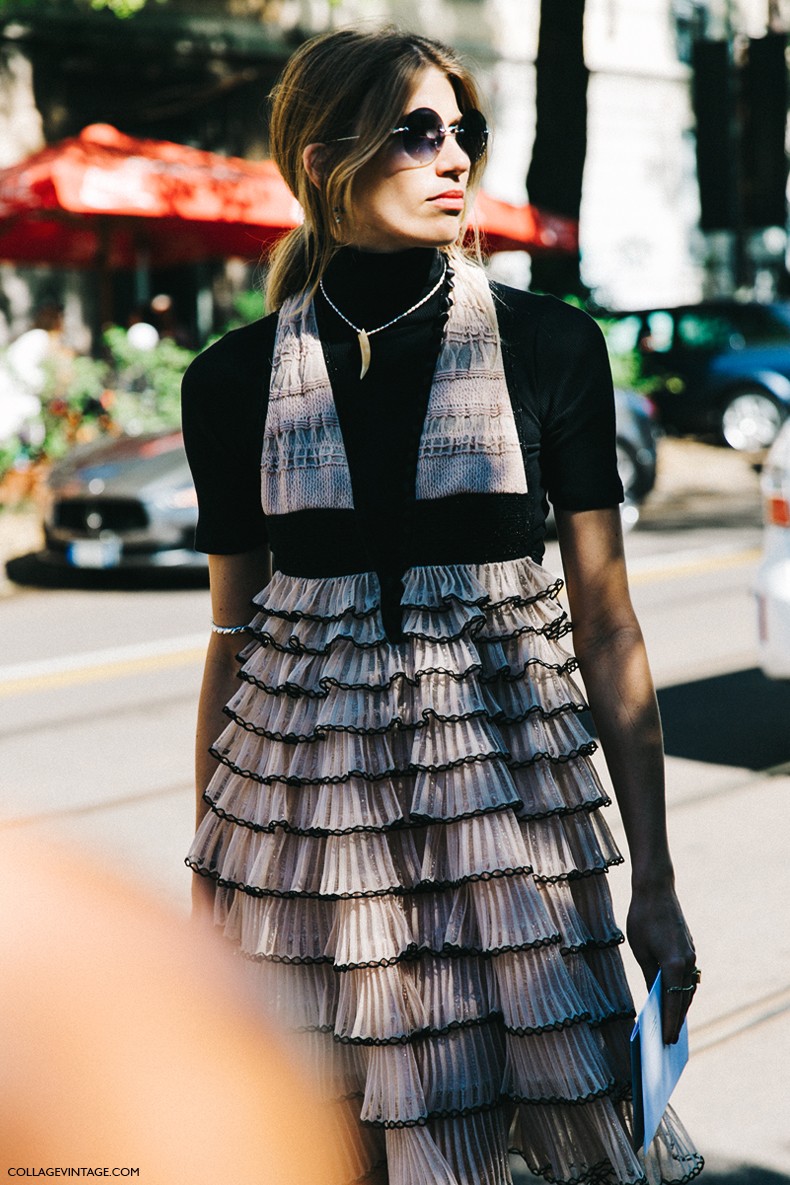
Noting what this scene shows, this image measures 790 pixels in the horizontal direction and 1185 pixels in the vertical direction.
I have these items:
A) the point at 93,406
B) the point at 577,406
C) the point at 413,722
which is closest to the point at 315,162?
the point at 577,406

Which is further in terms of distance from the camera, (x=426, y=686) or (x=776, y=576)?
(x=776, y=576)

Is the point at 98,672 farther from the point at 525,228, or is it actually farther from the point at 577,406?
the point at 525,228

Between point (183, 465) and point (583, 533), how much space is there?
8.88 metres

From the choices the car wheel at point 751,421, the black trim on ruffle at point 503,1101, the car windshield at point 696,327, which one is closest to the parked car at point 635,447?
the car wheel at point 751,421

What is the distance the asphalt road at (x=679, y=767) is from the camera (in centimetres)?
347

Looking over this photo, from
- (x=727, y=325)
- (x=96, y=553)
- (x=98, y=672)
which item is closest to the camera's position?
(x=98, y=672)

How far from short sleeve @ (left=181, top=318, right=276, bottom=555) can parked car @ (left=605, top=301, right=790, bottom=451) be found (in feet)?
54.1

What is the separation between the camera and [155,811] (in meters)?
5.57

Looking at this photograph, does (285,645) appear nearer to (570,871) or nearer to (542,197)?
(570,871)

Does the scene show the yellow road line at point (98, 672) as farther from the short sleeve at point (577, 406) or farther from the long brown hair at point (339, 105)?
the short sleeve at point (577, 406)

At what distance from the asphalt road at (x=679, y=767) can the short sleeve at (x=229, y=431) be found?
0.46 meters

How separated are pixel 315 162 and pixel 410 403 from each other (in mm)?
331

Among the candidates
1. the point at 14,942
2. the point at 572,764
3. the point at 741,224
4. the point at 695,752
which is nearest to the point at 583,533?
the point at 572,764

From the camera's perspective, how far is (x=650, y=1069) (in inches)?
68.2
